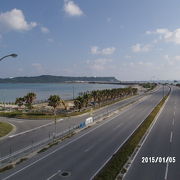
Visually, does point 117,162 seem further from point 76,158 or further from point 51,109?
point 51,109

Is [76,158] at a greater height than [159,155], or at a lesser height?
lesser

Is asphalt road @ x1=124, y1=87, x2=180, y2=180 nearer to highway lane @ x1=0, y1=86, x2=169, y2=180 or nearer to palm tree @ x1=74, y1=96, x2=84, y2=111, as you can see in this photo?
highway lane @ x1=0, y1=86, x2=169, y2=180

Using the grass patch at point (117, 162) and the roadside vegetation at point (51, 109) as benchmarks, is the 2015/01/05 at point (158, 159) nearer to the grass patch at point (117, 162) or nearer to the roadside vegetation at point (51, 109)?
the grass patch at point (117, 162)

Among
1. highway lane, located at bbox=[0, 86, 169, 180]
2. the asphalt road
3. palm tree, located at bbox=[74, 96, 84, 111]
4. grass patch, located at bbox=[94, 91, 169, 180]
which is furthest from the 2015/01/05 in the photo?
palm tree, located at bbox=[74, 96, 84, 111]

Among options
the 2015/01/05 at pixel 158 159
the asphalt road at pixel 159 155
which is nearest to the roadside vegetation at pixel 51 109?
the asphalt road at pixel 159 155

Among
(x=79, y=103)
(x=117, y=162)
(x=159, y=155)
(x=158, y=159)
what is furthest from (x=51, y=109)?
(x=158, y=159)

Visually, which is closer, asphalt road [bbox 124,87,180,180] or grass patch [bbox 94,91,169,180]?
grass patch [bbox 94,91,169,180]

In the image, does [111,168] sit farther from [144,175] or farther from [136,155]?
[136,155]

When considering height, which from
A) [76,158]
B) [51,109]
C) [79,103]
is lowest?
[51,109]

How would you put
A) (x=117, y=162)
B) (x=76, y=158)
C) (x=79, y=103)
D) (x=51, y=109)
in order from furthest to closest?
(x=51, y=109) < (x=79, y=103) < (x=76, y=158) < (x=117, y=162)
